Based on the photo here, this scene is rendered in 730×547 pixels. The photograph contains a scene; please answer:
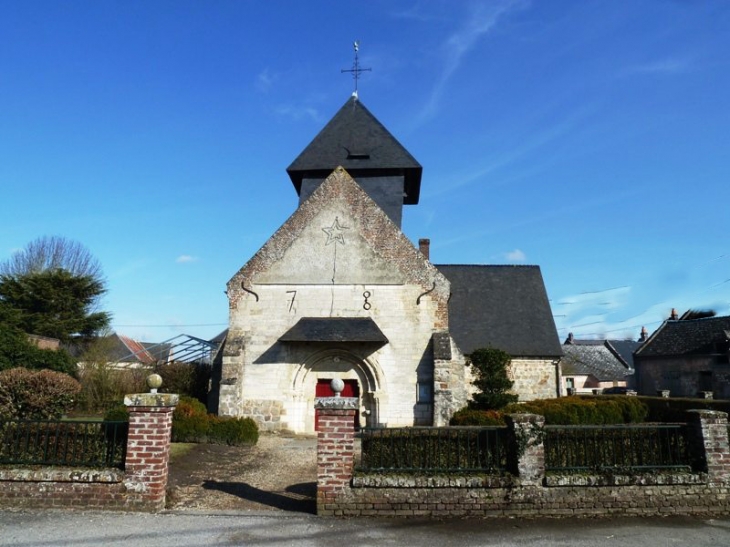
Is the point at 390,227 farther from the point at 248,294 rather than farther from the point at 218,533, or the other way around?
the point at 218,533

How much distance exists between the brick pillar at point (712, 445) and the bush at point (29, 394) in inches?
520

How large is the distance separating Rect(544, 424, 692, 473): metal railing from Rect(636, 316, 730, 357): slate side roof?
93.8 ft

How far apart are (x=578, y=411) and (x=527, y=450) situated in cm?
1071

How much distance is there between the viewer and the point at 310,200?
16.4 metres

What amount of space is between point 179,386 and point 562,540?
16.9 meters

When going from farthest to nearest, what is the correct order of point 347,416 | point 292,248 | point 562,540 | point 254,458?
point 292,248, point 254,458, point 347,416, point 562,540

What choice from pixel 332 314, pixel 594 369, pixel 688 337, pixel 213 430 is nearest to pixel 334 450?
pixel 213 430

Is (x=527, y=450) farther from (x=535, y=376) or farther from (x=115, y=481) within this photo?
(x=535, y=376)

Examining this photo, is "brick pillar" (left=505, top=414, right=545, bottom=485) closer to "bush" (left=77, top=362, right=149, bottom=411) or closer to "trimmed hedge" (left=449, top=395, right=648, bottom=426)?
"trimmed hedge" (left=449, top=395, right=648, bottom=426)

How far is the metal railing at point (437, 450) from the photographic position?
23.4 feet

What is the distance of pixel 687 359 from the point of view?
3356 centimetres

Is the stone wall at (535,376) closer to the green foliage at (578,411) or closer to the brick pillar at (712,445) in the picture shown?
the green foliage at (578,411)

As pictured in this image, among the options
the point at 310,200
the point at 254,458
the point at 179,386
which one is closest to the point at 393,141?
the point at 310,200

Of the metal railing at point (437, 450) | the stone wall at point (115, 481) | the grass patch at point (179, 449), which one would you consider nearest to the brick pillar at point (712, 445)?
the metal railing at point (437, 450)
